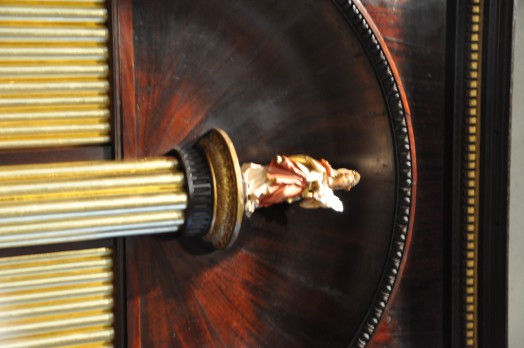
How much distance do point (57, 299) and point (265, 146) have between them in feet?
2.72

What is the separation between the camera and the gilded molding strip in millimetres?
2291

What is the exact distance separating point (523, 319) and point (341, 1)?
4.74ft

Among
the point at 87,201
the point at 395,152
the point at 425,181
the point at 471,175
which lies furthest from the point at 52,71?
the point at 471,175

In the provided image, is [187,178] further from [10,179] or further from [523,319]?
[523,319]

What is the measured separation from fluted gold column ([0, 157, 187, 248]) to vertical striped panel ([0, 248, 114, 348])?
0.62 feet

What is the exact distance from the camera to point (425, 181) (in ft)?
7.75

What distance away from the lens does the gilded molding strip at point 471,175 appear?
7.52ft

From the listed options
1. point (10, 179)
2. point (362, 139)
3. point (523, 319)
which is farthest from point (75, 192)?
point (523, 319)

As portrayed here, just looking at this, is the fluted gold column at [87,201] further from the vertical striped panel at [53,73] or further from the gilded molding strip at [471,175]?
the gilded molding strip at [471,175]

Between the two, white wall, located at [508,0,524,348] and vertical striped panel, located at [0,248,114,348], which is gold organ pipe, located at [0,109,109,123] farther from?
white wall, located at [508,0,524,348]

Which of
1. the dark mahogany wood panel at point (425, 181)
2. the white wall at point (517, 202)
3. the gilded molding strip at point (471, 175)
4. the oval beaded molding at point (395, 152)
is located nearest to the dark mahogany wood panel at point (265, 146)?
the oval beaded molding at point (395, 152)

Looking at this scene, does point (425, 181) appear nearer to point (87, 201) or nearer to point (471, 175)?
point (471, 175)

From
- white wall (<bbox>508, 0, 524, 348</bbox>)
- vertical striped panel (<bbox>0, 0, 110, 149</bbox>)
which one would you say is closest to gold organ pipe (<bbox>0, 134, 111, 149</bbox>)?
vertical striped panel (<bbox>0, 0, 110, 149</bbox>)

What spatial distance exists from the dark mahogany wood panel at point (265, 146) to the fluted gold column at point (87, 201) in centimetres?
20
